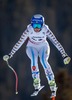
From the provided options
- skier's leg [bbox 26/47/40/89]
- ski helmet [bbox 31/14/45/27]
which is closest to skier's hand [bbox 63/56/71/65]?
skier's leg [bbox 26/47/40/89]

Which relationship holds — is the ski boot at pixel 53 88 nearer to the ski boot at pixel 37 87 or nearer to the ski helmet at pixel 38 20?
the ski boot at pixel 37 87

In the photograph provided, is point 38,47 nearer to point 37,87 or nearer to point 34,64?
point 34,64

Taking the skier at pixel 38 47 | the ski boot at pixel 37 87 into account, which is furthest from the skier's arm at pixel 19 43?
the ski boot at pixel 37 87

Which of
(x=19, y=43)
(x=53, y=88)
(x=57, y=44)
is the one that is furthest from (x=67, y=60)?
(x=19, y=43)

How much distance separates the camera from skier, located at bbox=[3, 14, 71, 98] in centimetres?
570

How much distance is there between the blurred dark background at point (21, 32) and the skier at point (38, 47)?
0.46 feet

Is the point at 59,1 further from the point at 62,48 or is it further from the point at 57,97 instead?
the point at 57,97

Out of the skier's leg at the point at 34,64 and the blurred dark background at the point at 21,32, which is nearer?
the skier's leg at the point at 34,64

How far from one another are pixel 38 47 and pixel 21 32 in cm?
35

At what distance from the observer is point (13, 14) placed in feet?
19.9

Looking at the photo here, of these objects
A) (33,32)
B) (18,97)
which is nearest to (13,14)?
(33,32)

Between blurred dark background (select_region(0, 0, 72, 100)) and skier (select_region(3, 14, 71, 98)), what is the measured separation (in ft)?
0.46

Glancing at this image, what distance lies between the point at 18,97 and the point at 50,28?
77 cm

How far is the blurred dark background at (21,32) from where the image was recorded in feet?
19.7
